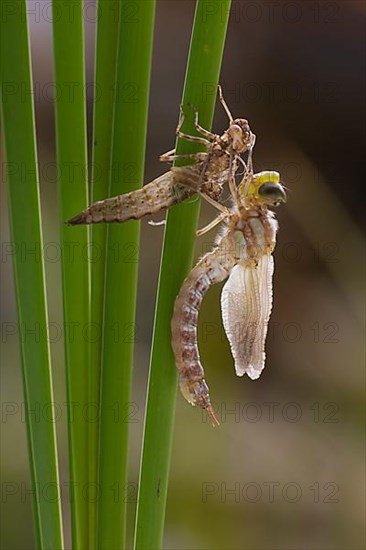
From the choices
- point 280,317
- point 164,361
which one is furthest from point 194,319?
point 280,317

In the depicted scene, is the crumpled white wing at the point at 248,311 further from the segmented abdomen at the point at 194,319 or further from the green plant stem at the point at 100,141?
the green plant stem at the point at 100,141

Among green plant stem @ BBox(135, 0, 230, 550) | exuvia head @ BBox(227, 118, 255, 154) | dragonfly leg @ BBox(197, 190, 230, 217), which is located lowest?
green plant stem @ BBox(135, 0, 230, 550)

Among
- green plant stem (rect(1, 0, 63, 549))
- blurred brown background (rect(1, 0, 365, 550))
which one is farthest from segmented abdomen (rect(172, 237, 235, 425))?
blurred brown background (rect(1, 0, 365, 550))

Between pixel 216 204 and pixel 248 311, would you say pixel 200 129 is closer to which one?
pixel 216 204

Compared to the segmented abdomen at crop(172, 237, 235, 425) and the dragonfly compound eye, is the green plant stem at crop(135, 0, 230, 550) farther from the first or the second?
the dragonfly compound eye

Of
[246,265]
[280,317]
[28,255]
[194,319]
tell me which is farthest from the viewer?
[280,317]
